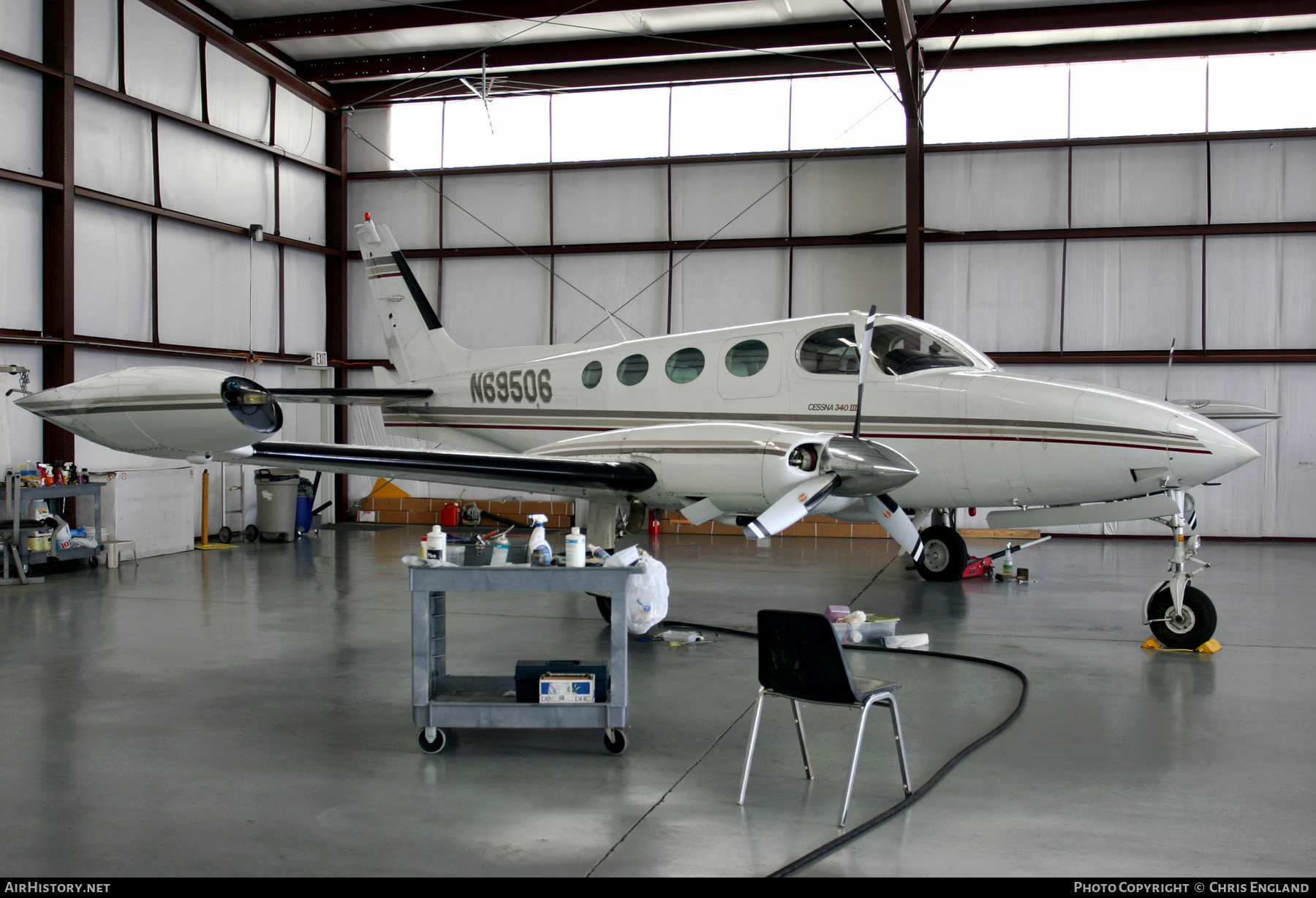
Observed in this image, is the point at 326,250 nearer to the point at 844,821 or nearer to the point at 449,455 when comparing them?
the point at 449,455

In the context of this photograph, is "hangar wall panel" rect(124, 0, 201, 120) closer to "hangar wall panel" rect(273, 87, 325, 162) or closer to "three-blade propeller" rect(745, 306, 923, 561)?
"hangar wall panel" rect(273, 87, 325, 162)

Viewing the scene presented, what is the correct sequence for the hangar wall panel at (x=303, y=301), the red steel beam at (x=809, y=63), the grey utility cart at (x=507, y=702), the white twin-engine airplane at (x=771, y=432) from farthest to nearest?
the hangar wall panel at (x=303, y=301), the red steel beam at (x=809, y=63), the white twin-engine airplane at (x=771, y=432), the grey utility cart at (x=507, y=702)

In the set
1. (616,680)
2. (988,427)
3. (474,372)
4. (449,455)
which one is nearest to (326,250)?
(474,372)

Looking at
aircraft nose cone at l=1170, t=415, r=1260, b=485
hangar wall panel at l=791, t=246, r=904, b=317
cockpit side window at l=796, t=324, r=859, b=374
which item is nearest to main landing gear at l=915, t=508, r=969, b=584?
cockpit side window at l=796, t=324, r=859, b=374

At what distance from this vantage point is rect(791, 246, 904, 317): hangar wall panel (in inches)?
707

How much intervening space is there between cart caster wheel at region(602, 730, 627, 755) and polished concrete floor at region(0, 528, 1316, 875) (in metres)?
0.08

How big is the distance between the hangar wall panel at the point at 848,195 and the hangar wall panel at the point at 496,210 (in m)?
5.08

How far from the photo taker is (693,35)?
1780cm

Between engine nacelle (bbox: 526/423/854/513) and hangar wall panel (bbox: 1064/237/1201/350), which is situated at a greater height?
hangar wall panel (bbox: 1064/237/1201/350)

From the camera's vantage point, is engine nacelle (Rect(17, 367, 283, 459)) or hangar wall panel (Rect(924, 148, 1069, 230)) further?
hangar wall panel (Rect(924, 148, 1069, 230))

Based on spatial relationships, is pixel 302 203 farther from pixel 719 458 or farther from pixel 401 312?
pixel 719 458

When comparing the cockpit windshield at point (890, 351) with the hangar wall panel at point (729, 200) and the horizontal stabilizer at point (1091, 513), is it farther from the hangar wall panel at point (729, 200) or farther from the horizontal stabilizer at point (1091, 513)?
the hangar wall panel at point (729, 200)

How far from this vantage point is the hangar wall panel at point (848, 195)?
59.4ft

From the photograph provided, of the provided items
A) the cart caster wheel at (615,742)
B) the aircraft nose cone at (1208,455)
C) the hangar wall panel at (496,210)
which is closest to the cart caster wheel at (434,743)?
the cart caster wheel at (615,742)
